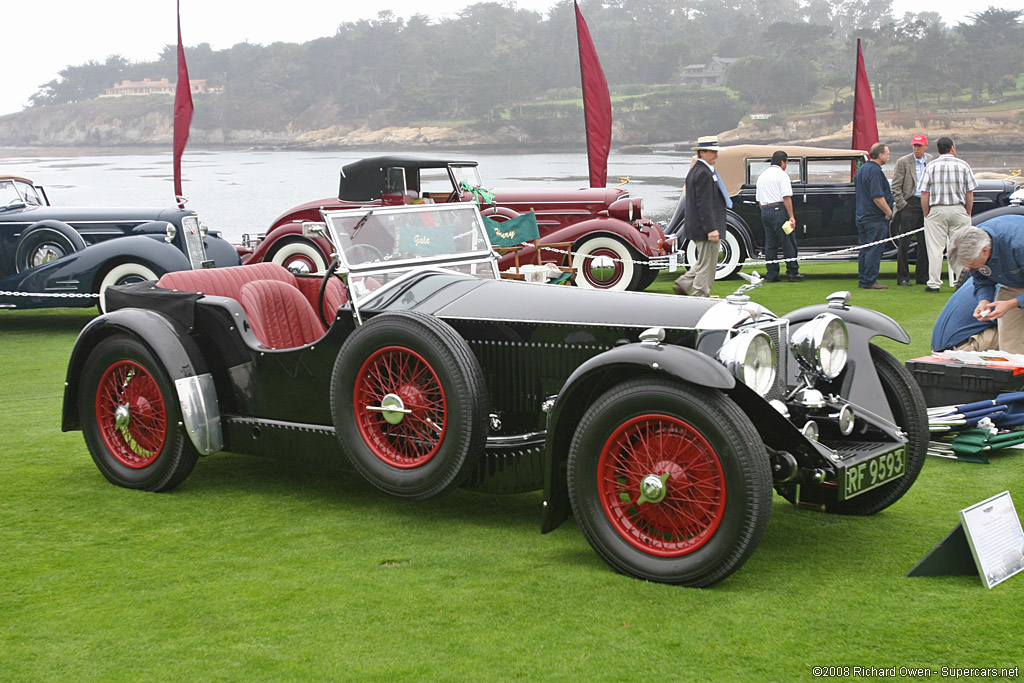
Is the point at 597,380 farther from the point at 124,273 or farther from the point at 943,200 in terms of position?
the point at 943,200

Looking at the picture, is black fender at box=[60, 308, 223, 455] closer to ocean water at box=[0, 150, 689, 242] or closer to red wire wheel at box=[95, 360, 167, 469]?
red wire wheel at box=[95, 360, 167, 469]

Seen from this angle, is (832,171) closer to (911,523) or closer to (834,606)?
(911,523)

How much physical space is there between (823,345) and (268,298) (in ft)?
9.04

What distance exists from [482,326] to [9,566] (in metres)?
2.04

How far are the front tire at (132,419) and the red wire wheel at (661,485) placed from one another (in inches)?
87.2

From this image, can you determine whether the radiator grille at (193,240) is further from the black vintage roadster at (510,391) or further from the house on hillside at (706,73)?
the house on hillside at (706,73)

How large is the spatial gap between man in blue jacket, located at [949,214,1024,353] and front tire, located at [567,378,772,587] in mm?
3083

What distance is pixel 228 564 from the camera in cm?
372

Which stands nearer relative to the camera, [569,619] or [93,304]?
[569,619]

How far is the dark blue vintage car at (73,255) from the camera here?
1021cm

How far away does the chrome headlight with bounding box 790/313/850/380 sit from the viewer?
3.96 m

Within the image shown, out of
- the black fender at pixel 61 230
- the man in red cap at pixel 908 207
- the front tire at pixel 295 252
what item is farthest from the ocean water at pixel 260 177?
the man in red cap at pixel 908 207

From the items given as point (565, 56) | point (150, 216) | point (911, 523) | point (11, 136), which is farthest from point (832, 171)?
point (11, 136)

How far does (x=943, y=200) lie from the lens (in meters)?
11.0
